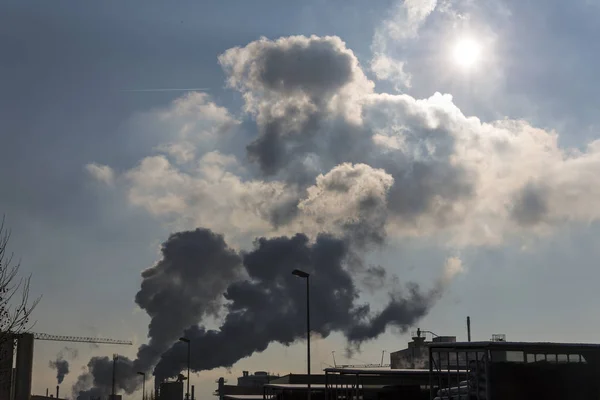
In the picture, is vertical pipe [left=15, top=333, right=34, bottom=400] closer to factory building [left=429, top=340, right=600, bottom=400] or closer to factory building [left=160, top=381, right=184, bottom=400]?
factory building [left=160, top=381, right=184, bottom=400]

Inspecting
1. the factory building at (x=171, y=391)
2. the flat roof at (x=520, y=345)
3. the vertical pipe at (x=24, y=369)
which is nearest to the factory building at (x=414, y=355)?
the factory building at (x=171, y=391)

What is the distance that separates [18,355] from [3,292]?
9445 centimetres

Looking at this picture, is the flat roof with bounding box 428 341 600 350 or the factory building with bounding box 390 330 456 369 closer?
the flat roof with bounding box 428 341 600 350

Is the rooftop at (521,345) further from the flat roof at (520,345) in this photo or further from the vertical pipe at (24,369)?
the vertical pipe at (24,369)

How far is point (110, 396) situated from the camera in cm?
16200

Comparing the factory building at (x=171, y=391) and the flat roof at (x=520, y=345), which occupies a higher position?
the flat roof at (x=520, y=345)

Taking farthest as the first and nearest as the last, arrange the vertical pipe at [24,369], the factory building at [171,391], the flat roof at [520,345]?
the factory building at [171,391]
the vertical pipe at [24,369]
the flat roof at [520,345]

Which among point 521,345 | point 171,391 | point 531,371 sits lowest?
point 171,391

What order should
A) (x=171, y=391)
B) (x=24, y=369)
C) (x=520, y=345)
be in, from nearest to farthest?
(x=520, y=345)
(x=24, y=369)
(x=171, y=391)

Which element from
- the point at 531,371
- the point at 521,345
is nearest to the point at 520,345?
the point at 521,345

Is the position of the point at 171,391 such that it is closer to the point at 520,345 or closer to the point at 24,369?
the point at 24,369

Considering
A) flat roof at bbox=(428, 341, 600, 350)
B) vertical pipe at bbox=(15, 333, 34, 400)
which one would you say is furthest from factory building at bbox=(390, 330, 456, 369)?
flat roof at bbox=(428, 341, 600, 350)

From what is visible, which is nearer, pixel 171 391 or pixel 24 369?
pixel 24 369

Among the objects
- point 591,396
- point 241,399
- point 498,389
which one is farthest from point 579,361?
point 241,399
